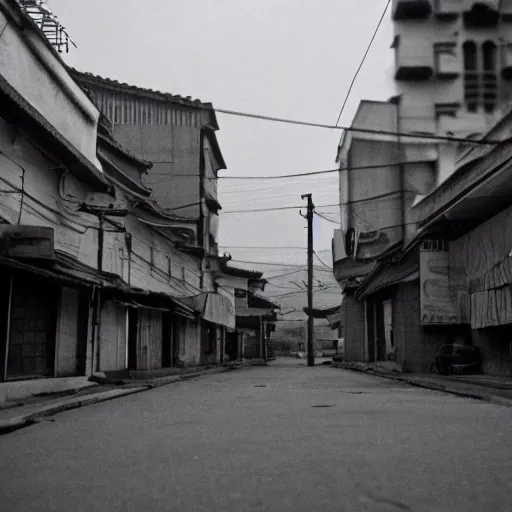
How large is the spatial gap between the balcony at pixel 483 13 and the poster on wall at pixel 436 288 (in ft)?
36.9

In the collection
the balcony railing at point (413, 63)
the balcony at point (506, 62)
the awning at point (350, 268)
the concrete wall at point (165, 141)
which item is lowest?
the balcony at point (506, 62)

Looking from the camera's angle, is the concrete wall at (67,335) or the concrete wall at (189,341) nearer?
the concrete wall at (67,335)

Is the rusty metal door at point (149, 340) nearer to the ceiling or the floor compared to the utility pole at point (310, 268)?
nearer to the floor

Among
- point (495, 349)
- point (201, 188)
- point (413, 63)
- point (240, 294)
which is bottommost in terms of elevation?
point (495, 349)

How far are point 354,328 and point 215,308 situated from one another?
8980 millimetres

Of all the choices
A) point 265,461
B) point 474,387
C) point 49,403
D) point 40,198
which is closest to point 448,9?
point 265,461

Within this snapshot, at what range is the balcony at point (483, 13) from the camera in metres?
9.81

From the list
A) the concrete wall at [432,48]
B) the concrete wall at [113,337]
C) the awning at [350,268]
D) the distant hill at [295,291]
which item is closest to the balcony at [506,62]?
the concrete wall at [432,48]

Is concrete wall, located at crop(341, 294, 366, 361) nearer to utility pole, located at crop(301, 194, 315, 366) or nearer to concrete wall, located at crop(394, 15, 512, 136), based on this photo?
utility pole, located at crop(301, 194, 315, 366)

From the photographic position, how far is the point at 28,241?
12.5 meters

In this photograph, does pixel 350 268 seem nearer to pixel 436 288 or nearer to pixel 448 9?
pixel 436 288

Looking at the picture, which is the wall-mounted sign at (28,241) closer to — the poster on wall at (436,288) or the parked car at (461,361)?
the parked car at (461,361)

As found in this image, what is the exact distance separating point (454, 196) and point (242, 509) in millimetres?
14294

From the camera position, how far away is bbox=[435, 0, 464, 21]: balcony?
1008cm
